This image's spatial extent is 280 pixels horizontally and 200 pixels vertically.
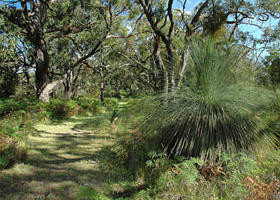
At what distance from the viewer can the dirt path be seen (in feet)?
10.3

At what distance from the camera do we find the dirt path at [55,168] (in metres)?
3.13

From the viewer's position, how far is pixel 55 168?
4.07 m

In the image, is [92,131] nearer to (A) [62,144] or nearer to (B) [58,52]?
(A) [62,144]

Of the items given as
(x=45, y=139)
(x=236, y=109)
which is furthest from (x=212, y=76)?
(x=45, y=139)

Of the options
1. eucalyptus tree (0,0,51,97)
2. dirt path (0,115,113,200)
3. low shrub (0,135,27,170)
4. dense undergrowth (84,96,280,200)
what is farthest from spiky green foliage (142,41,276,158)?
eucalyptus tree (0,0,51,97)

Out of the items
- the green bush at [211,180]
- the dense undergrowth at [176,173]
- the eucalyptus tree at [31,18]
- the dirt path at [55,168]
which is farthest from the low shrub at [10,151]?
the eucalyptus tree at [31,18]

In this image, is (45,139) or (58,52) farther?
(58,52)

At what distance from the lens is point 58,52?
717 inches

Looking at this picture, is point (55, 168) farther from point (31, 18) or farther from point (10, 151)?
point (31, 18)

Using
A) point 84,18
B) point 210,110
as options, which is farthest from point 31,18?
point 210,110

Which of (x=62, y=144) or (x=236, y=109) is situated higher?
(x=236, y=109)

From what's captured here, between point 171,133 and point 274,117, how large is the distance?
2.18 metres

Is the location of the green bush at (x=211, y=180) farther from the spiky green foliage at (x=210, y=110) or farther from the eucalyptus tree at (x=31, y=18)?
the eucalyptus tree at (x=31, y=18)

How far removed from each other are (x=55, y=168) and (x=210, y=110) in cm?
307
